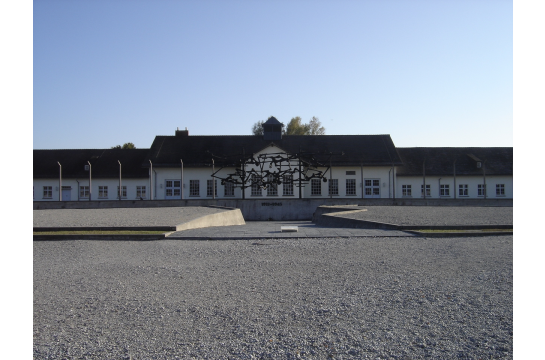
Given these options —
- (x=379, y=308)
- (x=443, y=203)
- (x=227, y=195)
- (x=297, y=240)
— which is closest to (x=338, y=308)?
(x=379, y=308)

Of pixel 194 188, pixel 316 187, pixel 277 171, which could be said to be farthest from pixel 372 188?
pixel 194 188

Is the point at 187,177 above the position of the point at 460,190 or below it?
above

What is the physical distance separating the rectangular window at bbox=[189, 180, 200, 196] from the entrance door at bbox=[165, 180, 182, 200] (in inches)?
40.0

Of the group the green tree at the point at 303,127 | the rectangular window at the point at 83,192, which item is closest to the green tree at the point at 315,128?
the green tree at the point at 303,127

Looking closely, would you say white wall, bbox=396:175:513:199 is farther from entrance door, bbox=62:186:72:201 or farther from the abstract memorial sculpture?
entrance door, bbox=62:186:72:201

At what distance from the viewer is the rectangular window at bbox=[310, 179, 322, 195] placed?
4172 centimetres

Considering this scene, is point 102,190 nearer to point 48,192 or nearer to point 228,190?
point 48,192

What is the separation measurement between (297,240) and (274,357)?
913cm

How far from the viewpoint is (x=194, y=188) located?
4147 cm

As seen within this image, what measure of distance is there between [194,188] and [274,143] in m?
8.70

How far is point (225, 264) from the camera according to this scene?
952cm

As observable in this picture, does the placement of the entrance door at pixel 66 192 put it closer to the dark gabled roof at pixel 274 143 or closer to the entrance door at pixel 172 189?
the dark gabled roof at pixel 274 143

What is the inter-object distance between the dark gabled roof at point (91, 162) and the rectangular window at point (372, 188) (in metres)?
20.3

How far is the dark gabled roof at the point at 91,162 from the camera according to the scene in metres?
42.4
